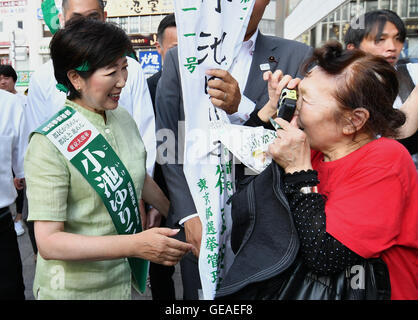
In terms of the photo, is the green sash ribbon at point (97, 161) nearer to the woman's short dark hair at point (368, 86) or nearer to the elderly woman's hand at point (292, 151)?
the elderly woman's hand at point (292, 151)

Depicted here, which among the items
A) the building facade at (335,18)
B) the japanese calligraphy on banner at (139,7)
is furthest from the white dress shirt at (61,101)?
the japanese calligraphy on banner at (139,7)

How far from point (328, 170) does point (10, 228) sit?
6.31ft

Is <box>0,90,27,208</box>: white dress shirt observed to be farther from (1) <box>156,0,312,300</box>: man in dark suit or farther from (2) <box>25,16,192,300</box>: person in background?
(1) <box>156,0,312,300</box>: man in dark suit

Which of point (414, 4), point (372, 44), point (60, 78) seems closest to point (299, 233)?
point (60, 78)

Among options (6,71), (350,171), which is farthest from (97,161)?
(6,71)

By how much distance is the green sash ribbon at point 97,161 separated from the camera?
1.50 meters

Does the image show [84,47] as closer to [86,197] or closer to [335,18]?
[86,197]

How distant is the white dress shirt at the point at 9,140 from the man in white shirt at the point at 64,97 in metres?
0.09

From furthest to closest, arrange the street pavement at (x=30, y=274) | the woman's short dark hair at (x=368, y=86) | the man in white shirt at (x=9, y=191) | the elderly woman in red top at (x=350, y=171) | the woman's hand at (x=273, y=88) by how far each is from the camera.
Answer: the street pavement at (x=30, y=274) → the man in white shirt at (x=9, y=191) → the woman's hand at (x=273, y=88) → the woman's short dark hair at (x=368, y=86) → the elderly woman in red top at (x=350, y=171)

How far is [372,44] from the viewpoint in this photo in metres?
2.41

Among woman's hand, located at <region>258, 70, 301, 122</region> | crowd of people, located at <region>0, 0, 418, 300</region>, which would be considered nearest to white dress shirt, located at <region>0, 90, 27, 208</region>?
crowd of people, located at <region>0, 0, 418, 300</region>

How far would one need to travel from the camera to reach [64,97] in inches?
98.8

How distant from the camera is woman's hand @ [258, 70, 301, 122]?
1.48 metres
